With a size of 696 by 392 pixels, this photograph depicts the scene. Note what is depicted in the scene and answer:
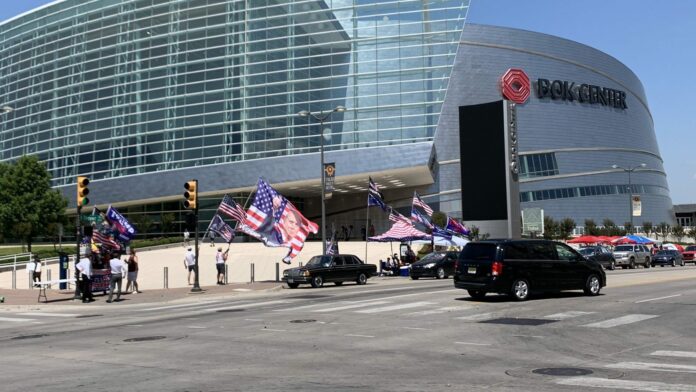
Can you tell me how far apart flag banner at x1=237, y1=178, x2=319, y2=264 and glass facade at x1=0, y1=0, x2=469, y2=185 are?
3337 centimetres

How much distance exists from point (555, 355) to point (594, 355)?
23.6 inches

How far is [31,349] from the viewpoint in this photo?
1289cm

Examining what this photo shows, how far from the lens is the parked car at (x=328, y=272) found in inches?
1160

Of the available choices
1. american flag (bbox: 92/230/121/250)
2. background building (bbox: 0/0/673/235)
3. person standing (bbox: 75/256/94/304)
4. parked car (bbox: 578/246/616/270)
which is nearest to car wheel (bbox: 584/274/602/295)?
person standing (bbox: 75/256/94/304)

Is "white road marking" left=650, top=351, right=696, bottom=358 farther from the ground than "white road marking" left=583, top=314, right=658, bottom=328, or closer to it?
closer to it

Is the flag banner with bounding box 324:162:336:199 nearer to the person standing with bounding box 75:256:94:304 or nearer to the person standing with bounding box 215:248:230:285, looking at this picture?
the person standing with bounding box 215:248:230:285

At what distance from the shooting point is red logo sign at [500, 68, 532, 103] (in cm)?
8494

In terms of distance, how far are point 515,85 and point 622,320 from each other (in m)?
77.1

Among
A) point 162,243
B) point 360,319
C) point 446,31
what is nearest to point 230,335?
point 360,319

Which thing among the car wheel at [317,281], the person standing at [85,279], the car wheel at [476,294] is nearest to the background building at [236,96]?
the car wheel at [317,281]

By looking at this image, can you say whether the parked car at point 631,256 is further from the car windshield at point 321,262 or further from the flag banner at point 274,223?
the flag banner at point 274,223

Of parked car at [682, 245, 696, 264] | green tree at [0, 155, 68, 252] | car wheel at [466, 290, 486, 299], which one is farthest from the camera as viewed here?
green tree at [0, 155, 68, 252]

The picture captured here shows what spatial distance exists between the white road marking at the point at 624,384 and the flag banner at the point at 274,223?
23317 mm

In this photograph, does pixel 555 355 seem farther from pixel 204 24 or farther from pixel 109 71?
pixel 109 71
